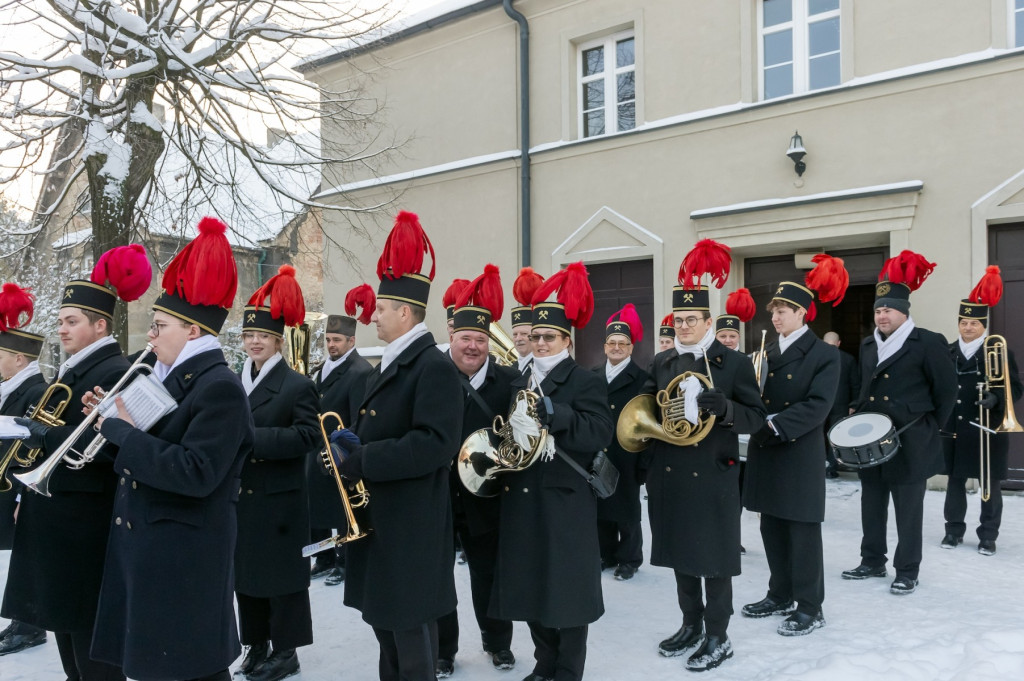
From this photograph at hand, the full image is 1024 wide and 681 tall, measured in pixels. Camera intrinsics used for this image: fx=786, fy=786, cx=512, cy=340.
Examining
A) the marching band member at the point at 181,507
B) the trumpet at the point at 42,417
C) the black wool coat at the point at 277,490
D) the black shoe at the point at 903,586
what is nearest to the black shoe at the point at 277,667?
the black wool coat at the point at 277,490

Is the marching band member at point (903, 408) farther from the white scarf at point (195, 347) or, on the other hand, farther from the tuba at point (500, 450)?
the white scarf at point (195, 347)

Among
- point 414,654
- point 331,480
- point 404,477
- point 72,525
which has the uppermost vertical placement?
point 404,477

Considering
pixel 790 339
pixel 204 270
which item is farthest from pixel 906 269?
pixel 204 270

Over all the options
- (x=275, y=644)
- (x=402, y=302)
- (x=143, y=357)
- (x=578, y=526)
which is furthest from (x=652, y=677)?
(x=143, y=357)

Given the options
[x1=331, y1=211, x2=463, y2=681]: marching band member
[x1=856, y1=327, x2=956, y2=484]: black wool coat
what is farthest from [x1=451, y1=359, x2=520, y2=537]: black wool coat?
[x1=856, y1=327, x2=956, y2=484]: black wool coat

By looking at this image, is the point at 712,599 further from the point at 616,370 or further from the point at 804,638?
the point at 616,370

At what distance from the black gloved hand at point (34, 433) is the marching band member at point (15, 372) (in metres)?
1.00

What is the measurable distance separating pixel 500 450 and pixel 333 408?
290 centimetres

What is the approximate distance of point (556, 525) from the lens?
12.9ft

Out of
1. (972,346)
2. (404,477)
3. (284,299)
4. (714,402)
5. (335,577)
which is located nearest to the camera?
(404,477)

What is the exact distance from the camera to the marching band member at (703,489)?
14.5ft

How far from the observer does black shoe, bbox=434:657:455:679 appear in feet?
14.4

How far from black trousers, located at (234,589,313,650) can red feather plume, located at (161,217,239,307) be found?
6.26 ft

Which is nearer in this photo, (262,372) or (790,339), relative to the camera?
(262,372)
